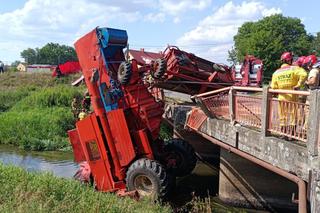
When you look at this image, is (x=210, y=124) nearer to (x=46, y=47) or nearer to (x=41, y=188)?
(x=41, y=188)

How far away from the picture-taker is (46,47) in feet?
383

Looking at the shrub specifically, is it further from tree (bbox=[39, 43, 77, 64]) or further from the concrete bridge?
tree (bbox=[39, 43, 77, 64])

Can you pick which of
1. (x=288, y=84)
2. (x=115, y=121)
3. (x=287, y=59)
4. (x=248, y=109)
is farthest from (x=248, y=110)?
(x=115, y=121)

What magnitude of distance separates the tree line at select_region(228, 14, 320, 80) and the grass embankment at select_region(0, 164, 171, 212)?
54546 millimetres

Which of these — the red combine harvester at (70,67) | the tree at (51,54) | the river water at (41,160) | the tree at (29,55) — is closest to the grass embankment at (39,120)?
the river water at (41,160)

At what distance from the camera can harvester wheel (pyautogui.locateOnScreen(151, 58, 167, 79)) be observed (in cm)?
1184

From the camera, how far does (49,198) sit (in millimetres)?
7668

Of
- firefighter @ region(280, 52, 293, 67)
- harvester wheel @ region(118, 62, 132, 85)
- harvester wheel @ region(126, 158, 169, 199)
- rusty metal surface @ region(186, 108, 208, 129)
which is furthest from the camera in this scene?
rusty metal surface @ region(186, 108, 208, 129)

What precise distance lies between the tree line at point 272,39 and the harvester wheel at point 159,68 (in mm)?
51042

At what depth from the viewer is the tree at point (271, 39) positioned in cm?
6312

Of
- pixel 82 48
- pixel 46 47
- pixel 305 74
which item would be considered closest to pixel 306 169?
pixel 305 74

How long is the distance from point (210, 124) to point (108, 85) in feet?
9.28

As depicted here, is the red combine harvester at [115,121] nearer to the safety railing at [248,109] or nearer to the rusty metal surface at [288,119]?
the safety railing at [248,109]

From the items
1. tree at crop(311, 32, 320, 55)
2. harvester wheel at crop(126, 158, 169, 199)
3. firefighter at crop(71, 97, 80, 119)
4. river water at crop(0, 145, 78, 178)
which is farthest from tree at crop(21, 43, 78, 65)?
harvester wheel at crop(126, 158, 169, 199)
